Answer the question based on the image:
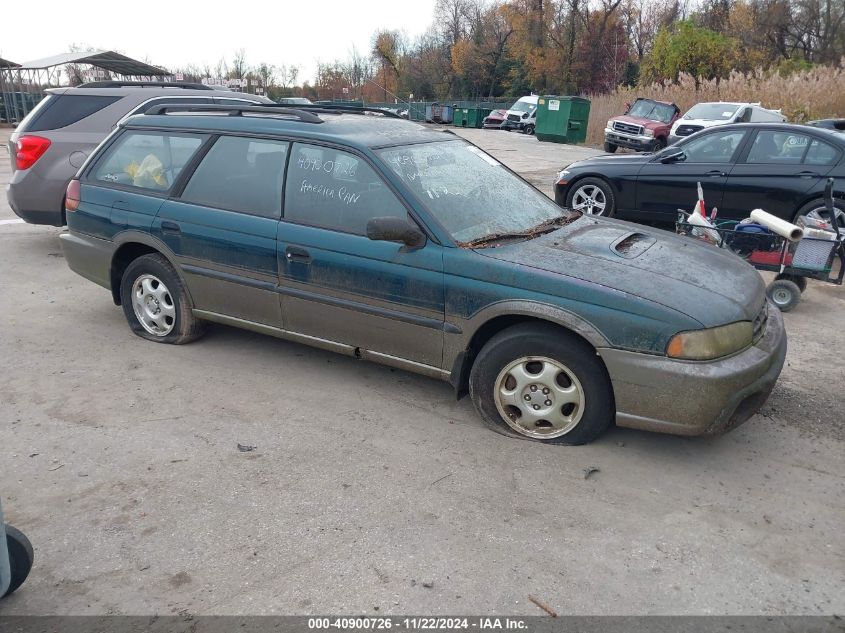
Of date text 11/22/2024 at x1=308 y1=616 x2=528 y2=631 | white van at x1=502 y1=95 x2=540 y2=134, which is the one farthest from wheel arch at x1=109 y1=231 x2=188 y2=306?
white van at x1=502 y1=95 x2=540 y2=134

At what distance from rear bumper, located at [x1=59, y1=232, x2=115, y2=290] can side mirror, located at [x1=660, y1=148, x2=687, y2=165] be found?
6490mm

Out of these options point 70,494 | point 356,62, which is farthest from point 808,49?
point 70,494

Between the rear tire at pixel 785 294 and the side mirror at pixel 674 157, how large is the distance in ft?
8.79

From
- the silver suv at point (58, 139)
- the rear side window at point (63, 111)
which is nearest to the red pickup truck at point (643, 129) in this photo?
the silver suv at point (58, 139)

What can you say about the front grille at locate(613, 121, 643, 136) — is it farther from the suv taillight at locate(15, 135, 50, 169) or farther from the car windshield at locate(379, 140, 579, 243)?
the car windshield at locate(379, 140, 579, 243)

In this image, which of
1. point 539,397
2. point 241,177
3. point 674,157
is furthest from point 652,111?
point 539,397

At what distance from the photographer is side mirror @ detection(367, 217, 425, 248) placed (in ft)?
13.0

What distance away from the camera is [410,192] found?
4.17m

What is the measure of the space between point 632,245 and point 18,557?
138 inches

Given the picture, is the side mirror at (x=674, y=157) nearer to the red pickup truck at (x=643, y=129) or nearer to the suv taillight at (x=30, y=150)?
the suv taillight at (x=30, y=150)

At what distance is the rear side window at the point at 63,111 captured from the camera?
25.6 ft

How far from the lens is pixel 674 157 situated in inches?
342

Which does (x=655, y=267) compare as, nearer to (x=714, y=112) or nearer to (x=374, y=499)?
(x=374, y=499)

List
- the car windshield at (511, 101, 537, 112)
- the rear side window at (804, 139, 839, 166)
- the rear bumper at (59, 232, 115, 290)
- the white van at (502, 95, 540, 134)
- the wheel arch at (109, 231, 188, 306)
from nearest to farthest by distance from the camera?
the wheel arch at (109, 231, 188, 306), the rear bumper at (59, 232, 115, 290), the rear side window at (804, 139, 839, 166), the white van at (502, 95, 540, 134), the car windshield at (511, 101, 537, 112)
